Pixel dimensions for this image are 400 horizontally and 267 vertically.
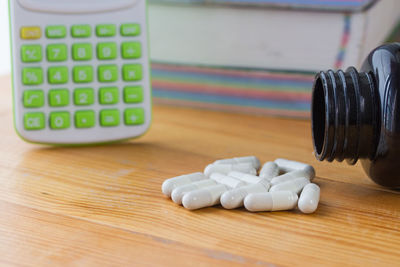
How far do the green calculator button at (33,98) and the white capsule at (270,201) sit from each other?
0.29 meters

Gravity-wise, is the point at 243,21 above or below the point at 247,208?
above

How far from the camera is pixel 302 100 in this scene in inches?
30.9

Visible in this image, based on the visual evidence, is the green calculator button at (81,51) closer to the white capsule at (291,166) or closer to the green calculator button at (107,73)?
the green calculator button at (107,73)

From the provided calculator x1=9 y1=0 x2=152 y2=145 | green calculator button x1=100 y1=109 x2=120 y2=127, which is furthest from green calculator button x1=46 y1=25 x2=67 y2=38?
green calculator button x1=100 y1=109 x2=120 y2=127

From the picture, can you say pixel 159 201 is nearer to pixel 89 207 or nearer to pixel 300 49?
pixel 89 207

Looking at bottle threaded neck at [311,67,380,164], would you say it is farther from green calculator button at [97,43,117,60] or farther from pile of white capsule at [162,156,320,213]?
green calculator button at [97,43,117,60]

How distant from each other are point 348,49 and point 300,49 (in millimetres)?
64

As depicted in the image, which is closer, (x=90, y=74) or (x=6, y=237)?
(x=6, y=237)

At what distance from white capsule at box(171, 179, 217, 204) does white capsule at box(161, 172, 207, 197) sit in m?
0.01

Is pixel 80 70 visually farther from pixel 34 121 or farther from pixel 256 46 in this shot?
pixel 256 46

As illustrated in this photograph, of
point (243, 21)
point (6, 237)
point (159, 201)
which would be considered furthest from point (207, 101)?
point (6, 237)

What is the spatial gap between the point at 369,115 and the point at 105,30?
1.07 ft

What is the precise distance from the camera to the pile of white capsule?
1.67 ft

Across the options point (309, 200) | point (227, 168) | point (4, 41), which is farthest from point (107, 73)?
point (4, 41)
